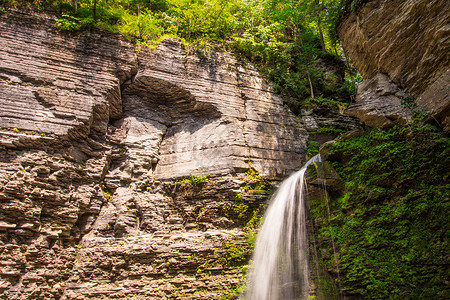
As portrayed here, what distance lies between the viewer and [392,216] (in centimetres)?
608

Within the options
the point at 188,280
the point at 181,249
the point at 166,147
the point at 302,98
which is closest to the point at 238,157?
the point at 166,147

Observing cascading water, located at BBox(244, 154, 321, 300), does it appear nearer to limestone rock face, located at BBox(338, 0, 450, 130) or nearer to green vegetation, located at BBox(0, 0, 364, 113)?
limestone rock face, located at BBox(338, 0, 450, 130)

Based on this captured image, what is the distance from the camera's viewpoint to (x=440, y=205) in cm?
568

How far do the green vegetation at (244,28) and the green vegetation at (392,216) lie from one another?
17.1 ft

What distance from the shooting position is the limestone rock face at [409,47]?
6.92 meters

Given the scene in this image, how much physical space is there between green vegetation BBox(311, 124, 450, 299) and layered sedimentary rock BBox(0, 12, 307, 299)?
2.70m

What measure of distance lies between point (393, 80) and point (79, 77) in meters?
10.1

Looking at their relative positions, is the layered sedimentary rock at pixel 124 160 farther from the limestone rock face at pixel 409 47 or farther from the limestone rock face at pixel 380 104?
the limestone rock face at pixel 409 47

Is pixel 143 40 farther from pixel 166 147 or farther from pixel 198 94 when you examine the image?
pixel 166 147

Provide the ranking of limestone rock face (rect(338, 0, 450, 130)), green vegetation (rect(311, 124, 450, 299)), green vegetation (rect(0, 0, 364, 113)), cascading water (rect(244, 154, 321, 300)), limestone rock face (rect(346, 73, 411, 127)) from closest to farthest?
green vegetation (rect(311, 124, 450, 299)), cascading water (rect(244, 154, 321, 300)), limestone rock face (rect(338, 0, 450, 130)), limestone rock face (rect(346, 73, 411, 127)), green vegetation (rect(0, 0, 364, 113))

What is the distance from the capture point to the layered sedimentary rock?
6.87 meters

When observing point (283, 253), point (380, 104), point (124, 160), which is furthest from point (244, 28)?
point (283, 253)

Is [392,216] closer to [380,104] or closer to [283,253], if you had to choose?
[283,253]

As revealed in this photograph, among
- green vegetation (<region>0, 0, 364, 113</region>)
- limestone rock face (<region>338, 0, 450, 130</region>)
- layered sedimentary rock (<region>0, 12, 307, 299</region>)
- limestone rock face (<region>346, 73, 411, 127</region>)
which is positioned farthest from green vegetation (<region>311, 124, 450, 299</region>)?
green vegetation (<region>0, 0, 364, 113</region>)
